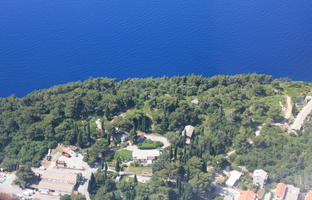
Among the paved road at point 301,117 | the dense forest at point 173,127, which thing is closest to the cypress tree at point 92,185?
the dense forest at point 173,127

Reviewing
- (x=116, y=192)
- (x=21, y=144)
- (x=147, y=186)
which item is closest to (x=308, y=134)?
(x=147, y=186)

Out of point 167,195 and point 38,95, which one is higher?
point 38,95

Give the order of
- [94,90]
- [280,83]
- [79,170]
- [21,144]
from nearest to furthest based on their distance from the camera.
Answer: [79,170]
[21,144]
[94,90]
[280,83]

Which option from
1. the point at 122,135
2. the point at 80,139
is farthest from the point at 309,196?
the point at 80,139

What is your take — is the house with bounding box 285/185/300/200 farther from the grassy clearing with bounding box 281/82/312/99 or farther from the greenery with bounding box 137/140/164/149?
the grassy clearing with bounding box 281/82/312/99

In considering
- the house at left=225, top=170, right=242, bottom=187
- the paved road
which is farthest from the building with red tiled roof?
the paved road

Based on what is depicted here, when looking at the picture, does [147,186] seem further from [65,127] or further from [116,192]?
[65,127]
